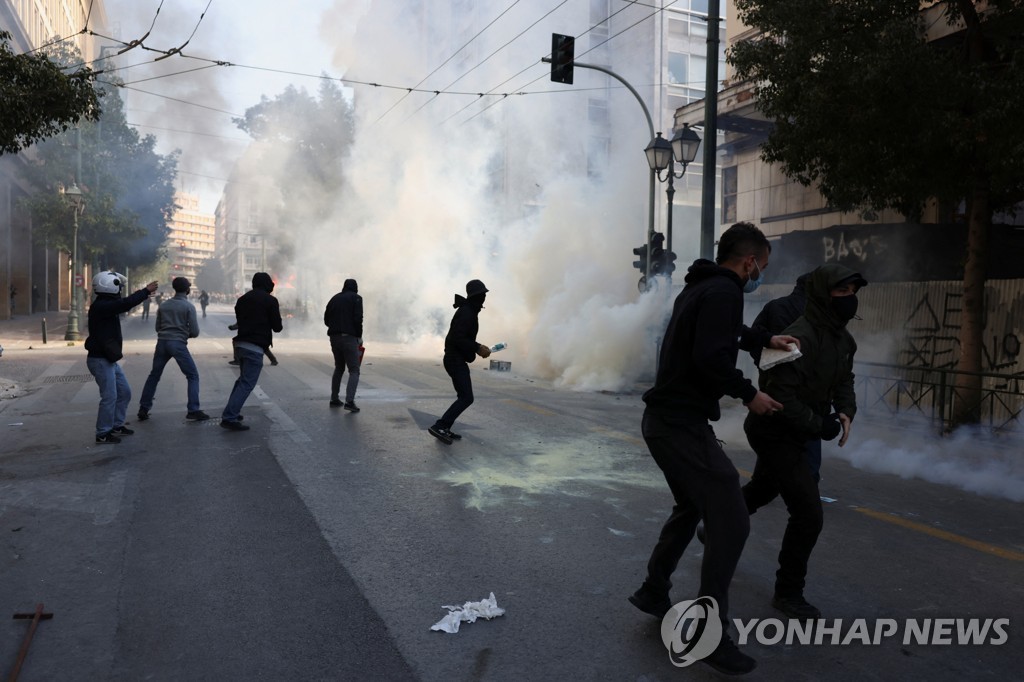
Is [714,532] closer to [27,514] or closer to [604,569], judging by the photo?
[604,569]

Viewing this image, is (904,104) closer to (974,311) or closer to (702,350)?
(974,311)

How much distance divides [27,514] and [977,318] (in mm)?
10044

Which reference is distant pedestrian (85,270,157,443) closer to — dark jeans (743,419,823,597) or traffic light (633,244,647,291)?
dark jeans (743,419,823,597)

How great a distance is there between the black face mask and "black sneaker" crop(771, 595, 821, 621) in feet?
4.13

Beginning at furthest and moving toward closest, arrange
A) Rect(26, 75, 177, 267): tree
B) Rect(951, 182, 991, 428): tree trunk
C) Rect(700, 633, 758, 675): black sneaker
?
Rect(26, 75, 177, 267): tree → Rect(951, 182, 991, 428): tree trunk → Rect(700, 633, 758, 675): black sneaker

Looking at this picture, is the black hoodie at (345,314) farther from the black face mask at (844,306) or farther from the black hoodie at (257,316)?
the black face mask at (844,306)

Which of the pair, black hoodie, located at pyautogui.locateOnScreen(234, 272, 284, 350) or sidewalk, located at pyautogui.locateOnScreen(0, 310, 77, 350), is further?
sidewalk, located at pyautogui.locateOnScreen(0, 310, 77, 350)

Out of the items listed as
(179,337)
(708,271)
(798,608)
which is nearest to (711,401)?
(708,271)

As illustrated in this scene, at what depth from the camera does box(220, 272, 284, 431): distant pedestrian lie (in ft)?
25.6

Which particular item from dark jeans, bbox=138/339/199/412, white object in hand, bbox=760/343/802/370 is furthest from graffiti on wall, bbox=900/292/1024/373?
dark jeans, bbox=138/339/199/412

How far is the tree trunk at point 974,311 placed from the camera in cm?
920

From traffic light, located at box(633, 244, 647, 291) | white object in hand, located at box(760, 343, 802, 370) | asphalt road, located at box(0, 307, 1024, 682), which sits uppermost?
traffic light, located at box(633, 244, 647, 291)

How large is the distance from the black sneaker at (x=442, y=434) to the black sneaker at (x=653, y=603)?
166 inches

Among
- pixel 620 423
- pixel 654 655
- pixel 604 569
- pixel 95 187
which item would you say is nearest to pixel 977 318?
Answer: pixel 620 423
